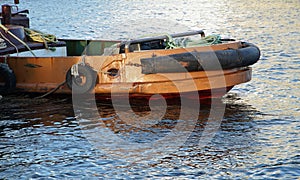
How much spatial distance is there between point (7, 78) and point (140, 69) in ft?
8.53

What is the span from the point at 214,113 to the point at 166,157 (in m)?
2.34

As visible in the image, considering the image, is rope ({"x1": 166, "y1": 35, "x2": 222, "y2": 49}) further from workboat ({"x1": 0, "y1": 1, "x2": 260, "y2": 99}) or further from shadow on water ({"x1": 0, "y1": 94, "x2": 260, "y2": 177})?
shadow on water ({"x1": 0, "y1": 94, "x2": 260, "y2": 177})

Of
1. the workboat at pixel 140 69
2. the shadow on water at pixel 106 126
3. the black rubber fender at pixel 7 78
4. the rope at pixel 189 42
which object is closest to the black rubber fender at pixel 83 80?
the workboat at pixel 140 69

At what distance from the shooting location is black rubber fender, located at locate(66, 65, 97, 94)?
1077 cm

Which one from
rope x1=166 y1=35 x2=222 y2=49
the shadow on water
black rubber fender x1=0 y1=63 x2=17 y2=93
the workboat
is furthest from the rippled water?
rope x1=166 y1=35 x2=222 y2=49

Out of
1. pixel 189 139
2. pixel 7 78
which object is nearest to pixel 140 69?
pixel 189 139

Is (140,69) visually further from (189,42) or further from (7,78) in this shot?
(7,78)

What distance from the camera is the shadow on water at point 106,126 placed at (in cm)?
810

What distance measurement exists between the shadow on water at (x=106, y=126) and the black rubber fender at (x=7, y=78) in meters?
0.27

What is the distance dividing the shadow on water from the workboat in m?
0.37

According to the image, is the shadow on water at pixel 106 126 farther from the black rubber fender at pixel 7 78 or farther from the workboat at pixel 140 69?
the workboat at pixel 140 69

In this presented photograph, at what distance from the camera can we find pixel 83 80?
10.9m

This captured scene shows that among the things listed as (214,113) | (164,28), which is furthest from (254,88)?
(164,28)

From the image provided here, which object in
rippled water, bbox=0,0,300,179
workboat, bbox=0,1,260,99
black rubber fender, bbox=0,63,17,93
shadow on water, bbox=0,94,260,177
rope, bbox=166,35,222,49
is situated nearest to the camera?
rippled water, bbox=0,0,300,179
